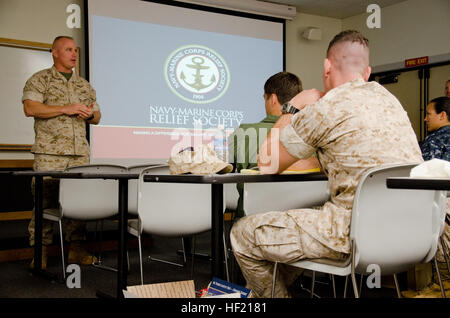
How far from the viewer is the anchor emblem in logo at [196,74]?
593cm

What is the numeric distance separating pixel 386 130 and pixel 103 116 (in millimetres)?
4372

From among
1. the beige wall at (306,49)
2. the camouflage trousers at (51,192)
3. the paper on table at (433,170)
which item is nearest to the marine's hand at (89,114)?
the camouflage trousers at (51,192)

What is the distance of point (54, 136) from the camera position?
3.40 m

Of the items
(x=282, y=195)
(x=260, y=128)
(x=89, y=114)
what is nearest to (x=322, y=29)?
(x=89, y=114)

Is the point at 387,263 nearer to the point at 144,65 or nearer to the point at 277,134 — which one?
the point at 277,134

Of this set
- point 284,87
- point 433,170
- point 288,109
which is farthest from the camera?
point 284,87

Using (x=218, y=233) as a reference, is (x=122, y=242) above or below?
below

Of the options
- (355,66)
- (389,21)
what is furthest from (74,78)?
(389,21)

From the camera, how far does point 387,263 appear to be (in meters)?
1.52

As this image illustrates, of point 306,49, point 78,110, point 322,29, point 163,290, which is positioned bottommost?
point 163,290

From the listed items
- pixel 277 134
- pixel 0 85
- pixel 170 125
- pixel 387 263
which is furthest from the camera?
pixel 170 125

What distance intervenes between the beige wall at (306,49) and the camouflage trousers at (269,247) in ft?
18.3

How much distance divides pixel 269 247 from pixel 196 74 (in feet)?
15.4

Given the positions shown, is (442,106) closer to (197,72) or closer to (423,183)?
(423,183)
